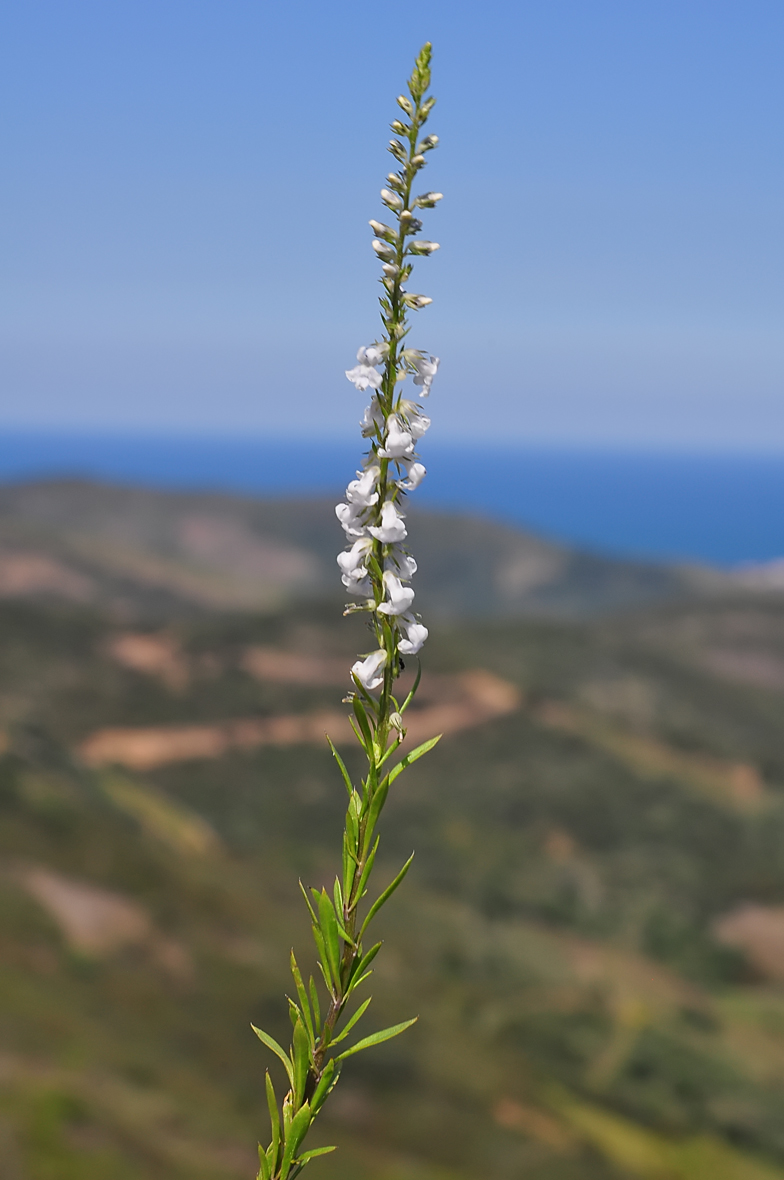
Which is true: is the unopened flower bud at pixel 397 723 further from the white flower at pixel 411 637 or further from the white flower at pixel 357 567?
the white flower at pixel 357 567

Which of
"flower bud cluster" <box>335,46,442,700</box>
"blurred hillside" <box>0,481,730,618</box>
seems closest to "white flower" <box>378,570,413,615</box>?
"flower bud cluster" <box>335,46,442,700</box>

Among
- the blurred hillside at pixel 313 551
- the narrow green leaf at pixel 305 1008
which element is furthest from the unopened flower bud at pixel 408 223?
the blurred hillside at pixel 313 551

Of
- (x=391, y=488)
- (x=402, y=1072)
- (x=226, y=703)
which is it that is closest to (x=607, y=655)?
(x=226, y=703)

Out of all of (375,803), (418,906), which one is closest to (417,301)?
(375,803)

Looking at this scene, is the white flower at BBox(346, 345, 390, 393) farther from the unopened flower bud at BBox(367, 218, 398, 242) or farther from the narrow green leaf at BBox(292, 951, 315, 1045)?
the narrow green leaf at BBox(292, 951, 315, 1045)

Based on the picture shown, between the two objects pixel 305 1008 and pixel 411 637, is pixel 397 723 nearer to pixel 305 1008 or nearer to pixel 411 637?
pixel 411 637

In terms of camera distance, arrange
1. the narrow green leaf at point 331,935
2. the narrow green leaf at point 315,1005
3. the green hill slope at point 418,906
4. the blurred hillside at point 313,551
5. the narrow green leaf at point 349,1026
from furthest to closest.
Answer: the blurred hillside at point 313,551 → the green hill slope at point 418,906 → the narrow green leaf at point 315,1005 → the narrow green leaf at point 331,935 → the narrow green leaf at point 349,1026
